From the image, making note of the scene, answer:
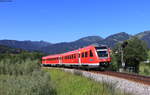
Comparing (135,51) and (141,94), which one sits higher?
(135,51)

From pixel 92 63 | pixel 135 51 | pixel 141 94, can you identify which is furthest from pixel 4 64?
pixel 135 51

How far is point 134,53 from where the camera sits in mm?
49531

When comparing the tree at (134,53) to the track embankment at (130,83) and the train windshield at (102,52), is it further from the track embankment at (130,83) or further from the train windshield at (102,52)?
the track embankment at (130,83)

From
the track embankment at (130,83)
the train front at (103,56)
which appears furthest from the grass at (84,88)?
the train front at (103,56)

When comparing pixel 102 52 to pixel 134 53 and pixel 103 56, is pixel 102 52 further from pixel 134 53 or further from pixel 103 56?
pixel 134 53

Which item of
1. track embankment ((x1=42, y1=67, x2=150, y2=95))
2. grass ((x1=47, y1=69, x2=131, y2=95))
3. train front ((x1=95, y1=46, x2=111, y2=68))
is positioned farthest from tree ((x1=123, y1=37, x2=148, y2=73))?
grass ((x1=47, y1=69, x2=131, y2=95))

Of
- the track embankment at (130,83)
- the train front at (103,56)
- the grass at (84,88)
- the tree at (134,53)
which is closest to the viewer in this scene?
the grass at (84,88)

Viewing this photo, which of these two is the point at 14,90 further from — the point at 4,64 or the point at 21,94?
the point at 4,64

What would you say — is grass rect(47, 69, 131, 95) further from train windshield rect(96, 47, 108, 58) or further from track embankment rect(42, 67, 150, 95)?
train windshield rect(96, 47, 108, 58)

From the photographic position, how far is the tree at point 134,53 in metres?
49.6

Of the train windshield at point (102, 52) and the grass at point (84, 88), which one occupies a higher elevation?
the train windshield at point (102, 52)

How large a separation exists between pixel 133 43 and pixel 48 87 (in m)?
42.1

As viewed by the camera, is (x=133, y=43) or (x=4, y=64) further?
(x=133, y=43)

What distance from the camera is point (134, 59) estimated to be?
4991 cm
